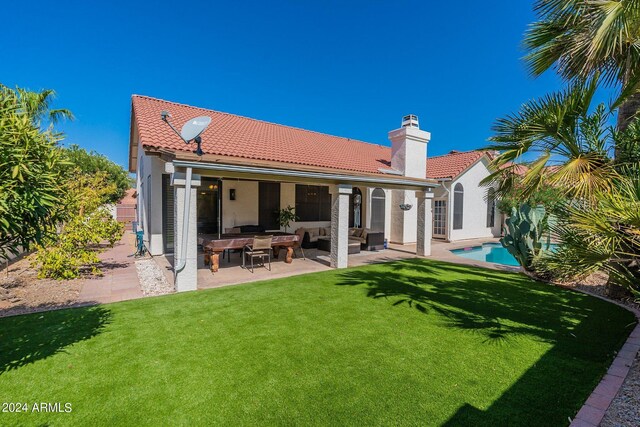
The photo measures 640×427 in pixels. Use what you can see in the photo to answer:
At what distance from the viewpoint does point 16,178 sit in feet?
13.3

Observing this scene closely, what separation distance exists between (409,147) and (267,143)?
29.3ft

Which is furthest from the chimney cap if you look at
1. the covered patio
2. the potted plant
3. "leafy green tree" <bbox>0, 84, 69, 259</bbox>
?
"leafy green tree" <bbox>0, 84, 69, 259</bbox>

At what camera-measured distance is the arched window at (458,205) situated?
22031mm

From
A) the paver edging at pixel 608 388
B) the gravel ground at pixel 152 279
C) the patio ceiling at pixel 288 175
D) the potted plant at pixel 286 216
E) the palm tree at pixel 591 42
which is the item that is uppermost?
the palm tree at pixel 591 42

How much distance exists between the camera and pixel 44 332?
19.4 ft

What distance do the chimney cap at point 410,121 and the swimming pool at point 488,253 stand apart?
27.2 ft

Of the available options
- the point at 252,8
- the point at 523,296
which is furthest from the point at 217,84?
the point at 523,296

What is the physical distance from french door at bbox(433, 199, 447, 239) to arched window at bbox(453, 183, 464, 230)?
73 cm

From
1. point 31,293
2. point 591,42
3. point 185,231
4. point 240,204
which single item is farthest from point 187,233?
point 591,42

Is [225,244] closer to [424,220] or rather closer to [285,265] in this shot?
[285,265]

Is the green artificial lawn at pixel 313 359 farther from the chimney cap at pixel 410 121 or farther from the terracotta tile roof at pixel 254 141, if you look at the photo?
the chimney cap at pixel 410 121

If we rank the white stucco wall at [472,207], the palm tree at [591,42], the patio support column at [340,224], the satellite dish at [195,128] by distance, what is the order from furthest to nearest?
the white stucco wall at [472,207], the patio support column at [340,224], the satellite dish at [195,128], the palm tree at [591,42]

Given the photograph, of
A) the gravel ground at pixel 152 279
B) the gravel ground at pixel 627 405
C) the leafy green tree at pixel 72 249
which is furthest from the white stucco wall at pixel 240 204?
the gravel ground at pixel 627 405

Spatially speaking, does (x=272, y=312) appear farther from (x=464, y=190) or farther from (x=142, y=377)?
(x=464, y=190)
